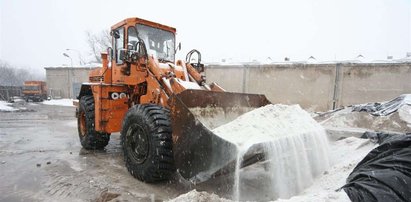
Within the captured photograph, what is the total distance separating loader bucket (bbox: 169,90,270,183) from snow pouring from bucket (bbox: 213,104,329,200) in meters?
0.13

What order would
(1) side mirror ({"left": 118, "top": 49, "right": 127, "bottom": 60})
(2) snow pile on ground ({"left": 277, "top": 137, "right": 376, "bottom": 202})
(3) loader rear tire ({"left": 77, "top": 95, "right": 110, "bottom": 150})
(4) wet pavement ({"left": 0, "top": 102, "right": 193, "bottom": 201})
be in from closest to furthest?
(2) snow pile on ground ({"left": 277, "top": 137, "right": 376, "bottom": 202}) → (4) wet pavement ({"left": 0, "top": 102, "right": 193, "bottom": 201}) → (1) side mirror ({"left": 118, "top": 49, "right": 127, "bottom": 60}) → (3) loader rear tire ({"left": 77, "top": 95, "right": 110, "bottom": 150})

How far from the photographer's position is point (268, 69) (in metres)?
16.7

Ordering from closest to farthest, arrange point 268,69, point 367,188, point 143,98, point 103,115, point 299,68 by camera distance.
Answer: point 367,188 → point 143,98 → point 103,115 → point 299,68 → point 268,69

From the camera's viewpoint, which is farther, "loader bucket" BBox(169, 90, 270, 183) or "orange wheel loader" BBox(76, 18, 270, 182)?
"orange wheel loader" BBox(76, 18, 270, 182)

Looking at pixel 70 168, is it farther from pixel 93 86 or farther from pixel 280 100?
pixel 280 100

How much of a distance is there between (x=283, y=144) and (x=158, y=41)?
3750 millimetres

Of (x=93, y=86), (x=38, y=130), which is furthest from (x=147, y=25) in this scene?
(x=38, y=130)

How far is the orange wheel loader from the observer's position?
3.77m

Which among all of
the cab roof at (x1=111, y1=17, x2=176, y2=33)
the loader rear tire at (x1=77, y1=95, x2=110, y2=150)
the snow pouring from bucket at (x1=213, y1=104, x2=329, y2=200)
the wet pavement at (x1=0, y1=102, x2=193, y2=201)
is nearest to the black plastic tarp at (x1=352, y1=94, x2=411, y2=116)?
the snow pouring from bucket at (x1=213, y1=104, x2=329, y2=200)

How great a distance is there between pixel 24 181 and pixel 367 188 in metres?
4.86

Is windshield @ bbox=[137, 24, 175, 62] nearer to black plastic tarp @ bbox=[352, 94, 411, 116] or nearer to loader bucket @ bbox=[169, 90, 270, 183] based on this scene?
loader bucket @ bbox=[169, 90, 270, 183]

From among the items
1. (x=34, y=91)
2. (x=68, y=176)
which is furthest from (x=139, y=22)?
(x=34, y=91)

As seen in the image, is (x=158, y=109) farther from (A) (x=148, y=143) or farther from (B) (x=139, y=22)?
(B) (x=139, y=22)

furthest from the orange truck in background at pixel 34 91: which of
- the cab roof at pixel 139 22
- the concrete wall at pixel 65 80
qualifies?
the cab roof at pixel 139 22
